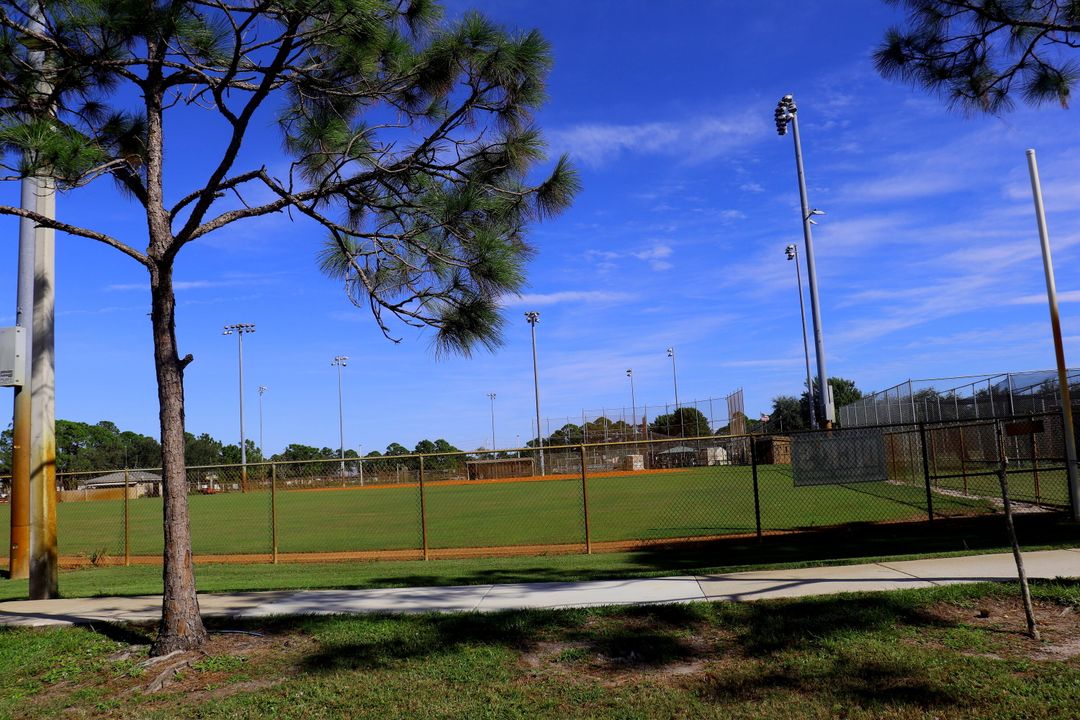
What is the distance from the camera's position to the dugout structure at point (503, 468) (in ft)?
163

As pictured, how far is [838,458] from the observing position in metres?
16.0

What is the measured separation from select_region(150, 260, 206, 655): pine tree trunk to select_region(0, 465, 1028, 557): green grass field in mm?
9483

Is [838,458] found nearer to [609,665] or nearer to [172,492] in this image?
[609,665]

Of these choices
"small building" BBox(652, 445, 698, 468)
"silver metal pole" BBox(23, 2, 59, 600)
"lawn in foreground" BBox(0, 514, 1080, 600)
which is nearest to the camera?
"lawn in foreground" BBox(0, 514, 1080, 600)

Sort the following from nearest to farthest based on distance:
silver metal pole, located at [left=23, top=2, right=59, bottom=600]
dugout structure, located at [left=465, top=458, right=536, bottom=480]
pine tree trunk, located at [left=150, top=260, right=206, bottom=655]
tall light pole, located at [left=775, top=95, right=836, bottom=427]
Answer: pine tree trunk, located at [left=150, top=260, right=206, bottom=655], silver metal pole, located at [left=23, top=2, right=59, bottom=600], tall light pole, located at [left=775, top=95, right=836, bottom=427], dugout structure, located at [left=465, top=458, right=536, bottom=480]

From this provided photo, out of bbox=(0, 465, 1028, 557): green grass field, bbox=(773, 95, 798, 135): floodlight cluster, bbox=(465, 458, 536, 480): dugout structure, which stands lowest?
bbox=(0, 465, 1028, 557): green grass field

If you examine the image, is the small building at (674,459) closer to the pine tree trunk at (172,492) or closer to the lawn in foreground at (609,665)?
the lawn in foreground at (609,665)

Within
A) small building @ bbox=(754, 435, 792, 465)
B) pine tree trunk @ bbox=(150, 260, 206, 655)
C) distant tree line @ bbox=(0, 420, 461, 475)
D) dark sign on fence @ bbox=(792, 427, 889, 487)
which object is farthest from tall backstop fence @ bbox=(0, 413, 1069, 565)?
distant tree line @ bbox=(0, 420, 461, 475)

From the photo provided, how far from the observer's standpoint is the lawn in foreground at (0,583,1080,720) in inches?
202

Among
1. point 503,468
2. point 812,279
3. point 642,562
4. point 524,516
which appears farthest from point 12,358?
point 503,468

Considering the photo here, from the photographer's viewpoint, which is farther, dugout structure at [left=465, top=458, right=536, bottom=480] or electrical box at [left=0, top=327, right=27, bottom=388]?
dugout structure at [left=465, top=458, right=536, bottom=480]

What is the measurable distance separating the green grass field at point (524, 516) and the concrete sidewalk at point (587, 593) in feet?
21.4

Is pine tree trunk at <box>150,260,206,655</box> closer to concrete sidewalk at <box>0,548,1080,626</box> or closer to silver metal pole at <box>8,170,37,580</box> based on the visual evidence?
concrete sidewalk at <box>0,548,1080,626</box>

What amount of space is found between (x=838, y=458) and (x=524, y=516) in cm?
878
